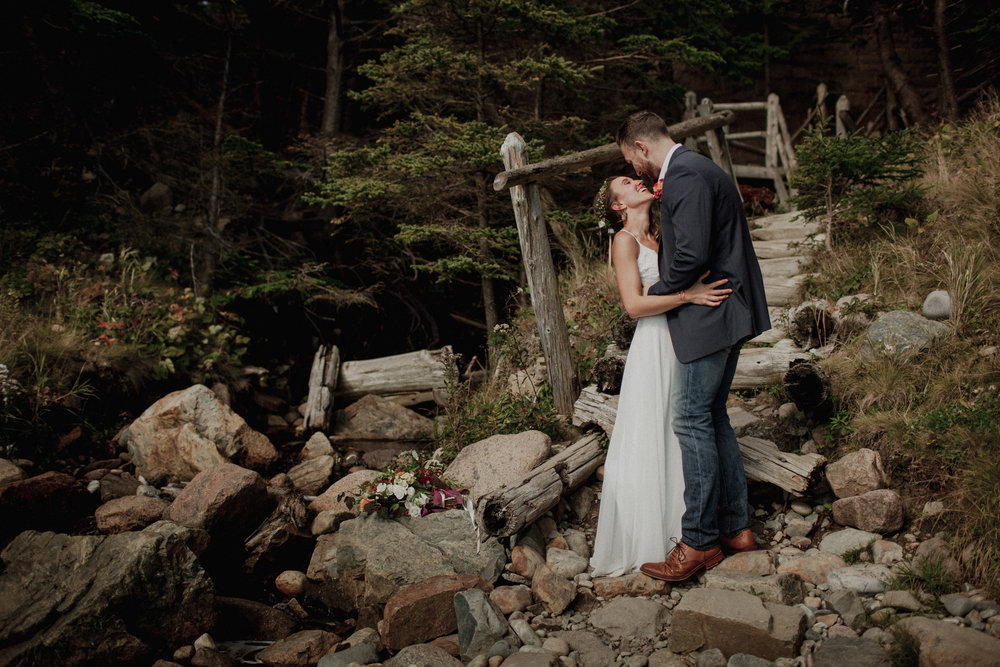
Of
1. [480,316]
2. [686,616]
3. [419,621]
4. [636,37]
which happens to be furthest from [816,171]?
[480,316]

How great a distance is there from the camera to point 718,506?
3516 millimetres

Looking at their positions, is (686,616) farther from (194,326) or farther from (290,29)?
(290,29)

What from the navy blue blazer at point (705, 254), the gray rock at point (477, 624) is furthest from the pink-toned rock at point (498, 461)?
the navy blue blazer at point (705, 254)

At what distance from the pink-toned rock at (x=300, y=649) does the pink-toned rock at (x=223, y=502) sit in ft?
4.34

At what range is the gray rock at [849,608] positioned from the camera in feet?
9.49

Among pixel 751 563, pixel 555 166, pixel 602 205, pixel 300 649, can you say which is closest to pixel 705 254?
pixel 602 205

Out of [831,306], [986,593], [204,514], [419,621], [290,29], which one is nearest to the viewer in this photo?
[986,593]

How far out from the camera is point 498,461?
461 cm

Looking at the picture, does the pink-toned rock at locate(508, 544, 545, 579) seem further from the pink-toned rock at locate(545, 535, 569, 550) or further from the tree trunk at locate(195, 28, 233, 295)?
the tree trunk at locate(195, 28, 233, 295)

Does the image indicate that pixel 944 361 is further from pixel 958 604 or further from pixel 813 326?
pixel 958 604

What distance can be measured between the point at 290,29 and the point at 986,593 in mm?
12059

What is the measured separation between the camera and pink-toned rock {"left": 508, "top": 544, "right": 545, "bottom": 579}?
3813 mm

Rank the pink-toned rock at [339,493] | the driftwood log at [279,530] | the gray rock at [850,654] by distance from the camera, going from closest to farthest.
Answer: the gray rock at [850,654]
the driftwood log at [279,530]
the pink-toned rock at [339,493]

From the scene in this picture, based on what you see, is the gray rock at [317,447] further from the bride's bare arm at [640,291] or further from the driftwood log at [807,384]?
the driftwood log at [807,384]
